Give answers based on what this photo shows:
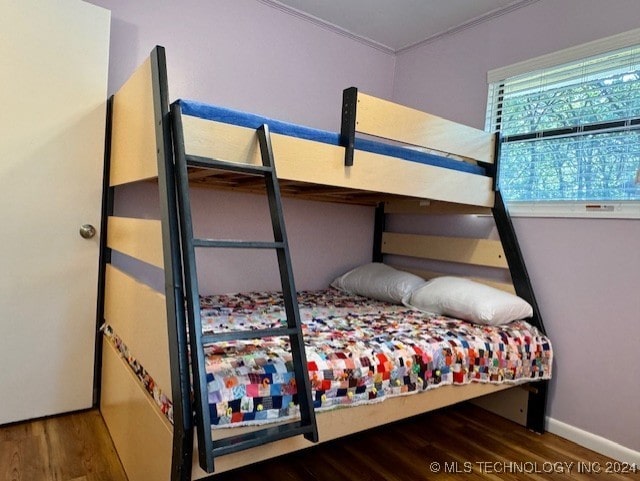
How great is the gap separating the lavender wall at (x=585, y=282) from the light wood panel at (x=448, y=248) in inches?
6.9

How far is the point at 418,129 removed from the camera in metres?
2.05

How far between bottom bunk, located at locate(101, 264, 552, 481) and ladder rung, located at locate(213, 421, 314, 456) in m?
0.04

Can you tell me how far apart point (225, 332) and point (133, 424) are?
2.07 feet

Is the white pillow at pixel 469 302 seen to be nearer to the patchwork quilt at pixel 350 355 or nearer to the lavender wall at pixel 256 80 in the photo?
the patchwork quilt at pixel 350 355

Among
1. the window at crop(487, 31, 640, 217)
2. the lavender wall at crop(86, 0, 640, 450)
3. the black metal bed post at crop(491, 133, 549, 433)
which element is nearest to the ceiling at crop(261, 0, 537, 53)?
the lavender wall at crop(86, 0, 640, 450)

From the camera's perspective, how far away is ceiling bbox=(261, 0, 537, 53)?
2654 mm

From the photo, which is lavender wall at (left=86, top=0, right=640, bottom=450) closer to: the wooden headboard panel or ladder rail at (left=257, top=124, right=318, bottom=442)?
the wooden headboard panel

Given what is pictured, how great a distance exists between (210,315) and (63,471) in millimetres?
807

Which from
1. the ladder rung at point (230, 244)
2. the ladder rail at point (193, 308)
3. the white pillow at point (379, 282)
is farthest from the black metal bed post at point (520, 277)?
the ladder rail at point (193, 308)

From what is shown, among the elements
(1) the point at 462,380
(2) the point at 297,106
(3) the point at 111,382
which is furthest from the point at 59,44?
(1) the point at 462,380

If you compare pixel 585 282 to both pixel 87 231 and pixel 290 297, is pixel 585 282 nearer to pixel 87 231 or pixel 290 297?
pixel 290 297

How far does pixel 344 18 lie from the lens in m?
2.91

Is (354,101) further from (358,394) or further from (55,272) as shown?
(55,272)

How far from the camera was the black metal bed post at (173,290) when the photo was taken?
1.13 metres
